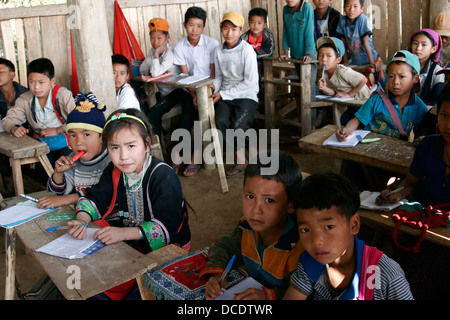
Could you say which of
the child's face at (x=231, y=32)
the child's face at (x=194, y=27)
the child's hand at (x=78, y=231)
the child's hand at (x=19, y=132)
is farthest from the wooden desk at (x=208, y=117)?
the child's hand at (x=78, y=231)

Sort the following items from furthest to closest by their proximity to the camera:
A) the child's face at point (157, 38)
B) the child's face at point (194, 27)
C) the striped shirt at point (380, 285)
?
the child's face at point (157, 38), the child's face at point (194, 27), the striped shirt at point (380, 285)

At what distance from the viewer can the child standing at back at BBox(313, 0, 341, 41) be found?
5.32 m

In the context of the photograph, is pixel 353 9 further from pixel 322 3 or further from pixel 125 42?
pixel 125 42

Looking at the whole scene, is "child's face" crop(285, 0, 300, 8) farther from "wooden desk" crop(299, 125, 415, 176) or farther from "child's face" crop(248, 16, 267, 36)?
"wooden desk" crop(299, 125, 415, 176)

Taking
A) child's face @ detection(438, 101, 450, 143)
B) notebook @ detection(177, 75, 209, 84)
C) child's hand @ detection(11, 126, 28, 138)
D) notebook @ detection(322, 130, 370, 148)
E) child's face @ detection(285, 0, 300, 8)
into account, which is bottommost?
notebook @ detection(322, 130, 370, 148)

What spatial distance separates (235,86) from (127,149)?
8.87 feet

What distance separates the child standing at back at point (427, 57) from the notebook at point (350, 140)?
88 centimetres

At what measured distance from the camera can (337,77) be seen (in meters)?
4.43

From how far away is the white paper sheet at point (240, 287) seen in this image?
61.1 inches

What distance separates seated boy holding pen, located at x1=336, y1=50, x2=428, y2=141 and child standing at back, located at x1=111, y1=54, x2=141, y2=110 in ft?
6.55

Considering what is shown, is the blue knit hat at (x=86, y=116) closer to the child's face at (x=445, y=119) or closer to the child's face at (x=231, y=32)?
the child's face at (x=445, y=119)

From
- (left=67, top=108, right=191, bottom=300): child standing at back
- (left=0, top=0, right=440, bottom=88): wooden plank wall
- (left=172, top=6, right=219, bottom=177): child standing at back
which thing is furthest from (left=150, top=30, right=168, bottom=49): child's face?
(left=67, top=108, right=191, bottom=300): child standing at back
